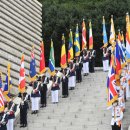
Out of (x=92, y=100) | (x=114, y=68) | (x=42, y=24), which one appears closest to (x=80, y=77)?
(x=92, y=100)

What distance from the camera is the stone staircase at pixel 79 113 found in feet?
61.2

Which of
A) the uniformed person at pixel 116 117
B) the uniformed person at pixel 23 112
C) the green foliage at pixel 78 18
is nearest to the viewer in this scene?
the uniformed person at pixel 116 117

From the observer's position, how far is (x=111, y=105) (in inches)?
669

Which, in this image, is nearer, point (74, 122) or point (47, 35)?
point (74, 122)

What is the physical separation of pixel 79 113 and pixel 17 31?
895 cm

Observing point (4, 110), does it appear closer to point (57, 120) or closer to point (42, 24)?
point (57, 120)

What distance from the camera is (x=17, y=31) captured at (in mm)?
27406

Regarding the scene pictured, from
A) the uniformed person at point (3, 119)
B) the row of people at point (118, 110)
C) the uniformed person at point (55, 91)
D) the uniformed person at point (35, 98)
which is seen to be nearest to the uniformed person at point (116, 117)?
the row of people at point (118, 110)

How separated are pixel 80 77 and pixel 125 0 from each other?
379 inches

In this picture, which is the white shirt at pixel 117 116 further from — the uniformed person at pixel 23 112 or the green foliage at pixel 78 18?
the green foliage at pixel 78 18

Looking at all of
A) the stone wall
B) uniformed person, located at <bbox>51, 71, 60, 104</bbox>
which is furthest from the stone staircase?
the stone wall

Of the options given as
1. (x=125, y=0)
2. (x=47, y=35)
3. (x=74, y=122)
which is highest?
(x=125, y=0)

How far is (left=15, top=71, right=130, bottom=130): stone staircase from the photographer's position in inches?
734

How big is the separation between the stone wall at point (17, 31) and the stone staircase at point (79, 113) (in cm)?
232
